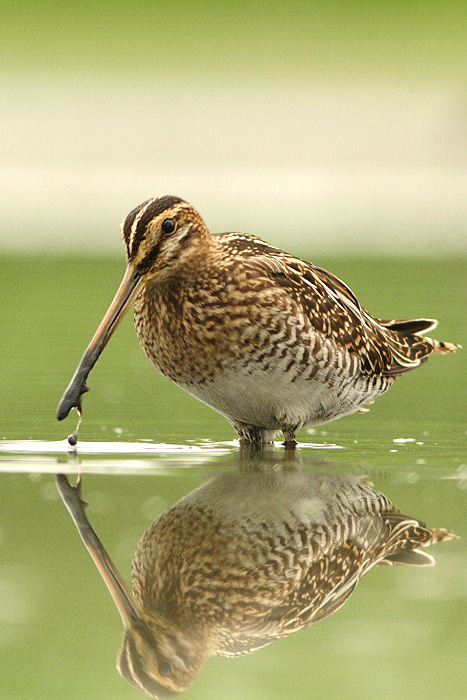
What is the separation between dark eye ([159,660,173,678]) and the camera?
4.69 m

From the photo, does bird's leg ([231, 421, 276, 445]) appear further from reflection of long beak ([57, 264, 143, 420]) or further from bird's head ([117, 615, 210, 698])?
bird's head ([117, 615, 210, 698])

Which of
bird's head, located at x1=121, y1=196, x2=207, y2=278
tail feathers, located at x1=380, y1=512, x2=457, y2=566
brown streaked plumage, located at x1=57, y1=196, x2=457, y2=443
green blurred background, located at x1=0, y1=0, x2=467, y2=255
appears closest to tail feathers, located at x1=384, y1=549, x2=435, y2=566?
tail feathers, located at x1=380, y1=512, x2=457, y2=566

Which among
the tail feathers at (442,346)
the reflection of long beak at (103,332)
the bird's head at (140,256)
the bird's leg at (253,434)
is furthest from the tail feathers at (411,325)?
the reflection of long beak at (103,332)

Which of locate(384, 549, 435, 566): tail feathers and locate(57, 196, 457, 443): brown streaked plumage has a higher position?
locate(57, 196, 457, 443): brown streaked plumage

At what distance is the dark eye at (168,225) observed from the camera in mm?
7805

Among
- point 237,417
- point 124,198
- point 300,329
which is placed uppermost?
point 300,329

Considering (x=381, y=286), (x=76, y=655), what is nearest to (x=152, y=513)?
(x=76, y=655)

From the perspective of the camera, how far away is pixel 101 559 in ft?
18.7

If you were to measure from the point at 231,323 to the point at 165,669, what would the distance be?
339 cm

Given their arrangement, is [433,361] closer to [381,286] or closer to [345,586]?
[381,286]

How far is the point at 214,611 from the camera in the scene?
5.15 meters

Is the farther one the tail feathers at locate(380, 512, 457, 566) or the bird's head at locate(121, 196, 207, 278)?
the bird's head at locate(121, 196, 207, 278)

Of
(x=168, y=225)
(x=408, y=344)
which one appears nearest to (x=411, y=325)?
(x=408, y=344)

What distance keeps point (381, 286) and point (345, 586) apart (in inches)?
407
